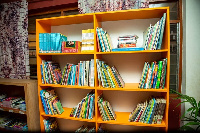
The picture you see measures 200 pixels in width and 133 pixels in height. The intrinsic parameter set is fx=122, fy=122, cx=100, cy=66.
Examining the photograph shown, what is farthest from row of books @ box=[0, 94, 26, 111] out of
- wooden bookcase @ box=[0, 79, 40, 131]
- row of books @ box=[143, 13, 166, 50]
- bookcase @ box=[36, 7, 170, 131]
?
row of books @ box=[143, 13, 166, 50]

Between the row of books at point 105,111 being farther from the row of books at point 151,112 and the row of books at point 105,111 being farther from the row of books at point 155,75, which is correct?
the row of books at point 155,75

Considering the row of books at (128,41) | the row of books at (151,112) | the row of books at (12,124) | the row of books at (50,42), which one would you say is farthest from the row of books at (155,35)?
the row of books at (12,124)

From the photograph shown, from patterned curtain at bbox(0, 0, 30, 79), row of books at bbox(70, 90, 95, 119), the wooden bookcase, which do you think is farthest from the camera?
patterned curtain at bbox(0, 0, 30, 79)

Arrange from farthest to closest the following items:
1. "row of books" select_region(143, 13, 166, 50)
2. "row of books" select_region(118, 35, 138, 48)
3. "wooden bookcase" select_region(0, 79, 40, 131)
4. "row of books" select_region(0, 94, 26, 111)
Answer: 1. "row of books" select_region(0, 94, 26, 111)
2. "wooden bookcase" select_region(0, 79, 40, 131)
3. "row of books" select_region(118, 35, 138, 48)
4. "row of books" select_region(143, 13, 166, 50)

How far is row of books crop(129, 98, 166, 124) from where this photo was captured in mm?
1341

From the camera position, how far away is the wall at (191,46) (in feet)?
5.09

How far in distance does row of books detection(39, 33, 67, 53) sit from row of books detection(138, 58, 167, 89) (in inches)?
43.9

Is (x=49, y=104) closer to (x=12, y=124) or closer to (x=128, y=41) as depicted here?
(x=12, y=124)

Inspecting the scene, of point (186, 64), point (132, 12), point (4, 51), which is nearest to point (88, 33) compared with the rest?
point (132, 12)

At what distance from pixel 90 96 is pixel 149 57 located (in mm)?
921

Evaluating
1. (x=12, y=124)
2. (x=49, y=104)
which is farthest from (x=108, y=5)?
(x=12, y=124)

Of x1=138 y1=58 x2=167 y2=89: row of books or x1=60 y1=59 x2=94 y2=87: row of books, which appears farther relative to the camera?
x1=60 y1=59 x2=94 y2=87: row of books

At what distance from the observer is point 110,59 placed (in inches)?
68.1

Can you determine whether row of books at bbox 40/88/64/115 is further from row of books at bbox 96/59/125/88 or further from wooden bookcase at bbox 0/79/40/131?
row of books at bbox 96/59/125/88
